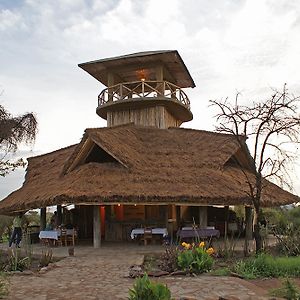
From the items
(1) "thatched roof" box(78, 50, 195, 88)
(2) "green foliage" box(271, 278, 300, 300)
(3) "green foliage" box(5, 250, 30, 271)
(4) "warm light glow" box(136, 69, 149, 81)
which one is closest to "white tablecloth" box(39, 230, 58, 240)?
(3) "green foliage" box(5, 250, 30, 271)

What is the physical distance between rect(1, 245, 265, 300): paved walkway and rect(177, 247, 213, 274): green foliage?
477 millimetres

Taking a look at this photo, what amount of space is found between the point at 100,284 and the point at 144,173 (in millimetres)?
8026

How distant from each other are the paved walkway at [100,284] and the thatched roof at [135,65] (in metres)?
12.7

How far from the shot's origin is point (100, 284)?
8.91 meters

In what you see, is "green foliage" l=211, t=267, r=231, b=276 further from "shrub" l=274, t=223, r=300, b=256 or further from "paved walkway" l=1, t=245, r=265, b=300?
"shrub" l=274, t=223, r=300, b=256

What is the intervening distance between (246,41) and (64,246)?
33.5 ft

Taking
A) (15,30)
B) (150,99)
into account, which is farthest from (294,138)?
(150,99)

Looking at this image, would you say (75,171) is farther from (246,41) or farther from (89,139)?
(246,41)

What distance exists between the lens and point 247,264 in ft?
34.4

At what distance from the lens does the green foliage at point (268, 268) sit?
9.80 meters

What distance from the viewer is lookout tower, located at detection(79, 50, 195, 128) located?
2244cm

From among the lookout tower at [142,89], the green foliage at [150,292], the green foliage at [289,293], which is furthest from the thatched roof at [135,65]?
the green foliage at [150,292]

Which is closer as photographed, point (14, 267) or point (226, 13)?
point (14, 267)

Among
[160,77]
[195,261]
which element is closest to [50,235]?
[195,261]
